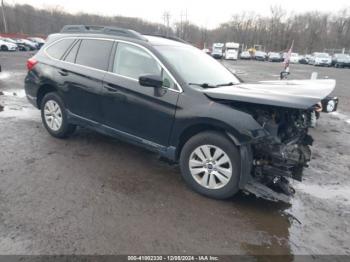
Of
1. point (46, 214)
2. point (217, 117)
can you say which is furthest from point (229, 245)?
point (46, 214)

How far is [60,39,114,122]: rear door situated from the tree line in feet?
201

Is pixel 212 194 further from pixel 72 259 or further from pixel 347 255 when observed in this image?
pixel 72 259

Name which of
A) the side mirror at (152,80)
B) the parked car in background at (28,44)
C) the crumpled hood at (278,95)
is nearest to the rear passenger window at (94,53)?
the side mirror at (152,80)

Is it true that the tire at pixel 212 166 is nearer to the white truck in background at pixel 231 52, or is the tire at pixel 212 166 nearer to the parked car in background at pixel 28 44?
the parked car in background at pixel 28 44

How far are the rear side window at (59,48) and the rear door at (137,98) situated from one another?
1237 millimetres

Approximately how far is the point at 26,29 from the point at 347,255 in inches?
2971

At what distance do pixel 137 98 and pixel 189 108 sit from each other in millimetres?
821

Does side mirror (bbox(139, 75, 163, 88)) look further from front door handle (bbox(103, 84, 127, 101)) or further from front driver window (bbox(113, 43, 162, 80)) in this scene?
front door handle (bbox(103, 84, 127, 101))

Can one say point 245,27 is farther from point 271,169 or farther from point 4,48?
point 271,169

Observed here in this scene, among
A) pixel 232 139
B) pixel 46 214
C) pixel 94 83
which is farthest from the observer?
pixel 94 83

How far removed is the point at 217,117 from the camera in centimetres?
361

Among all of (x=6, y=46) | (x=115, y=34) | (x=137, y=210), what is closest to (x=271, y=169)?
(x=137, y=210)

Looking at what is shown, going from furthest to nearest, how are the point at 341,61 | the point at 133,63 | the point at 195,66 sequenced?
the point at 341,61 < the point at 195,66 < the point at 133,63

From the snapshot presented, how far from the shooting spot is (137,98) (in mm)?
4234
